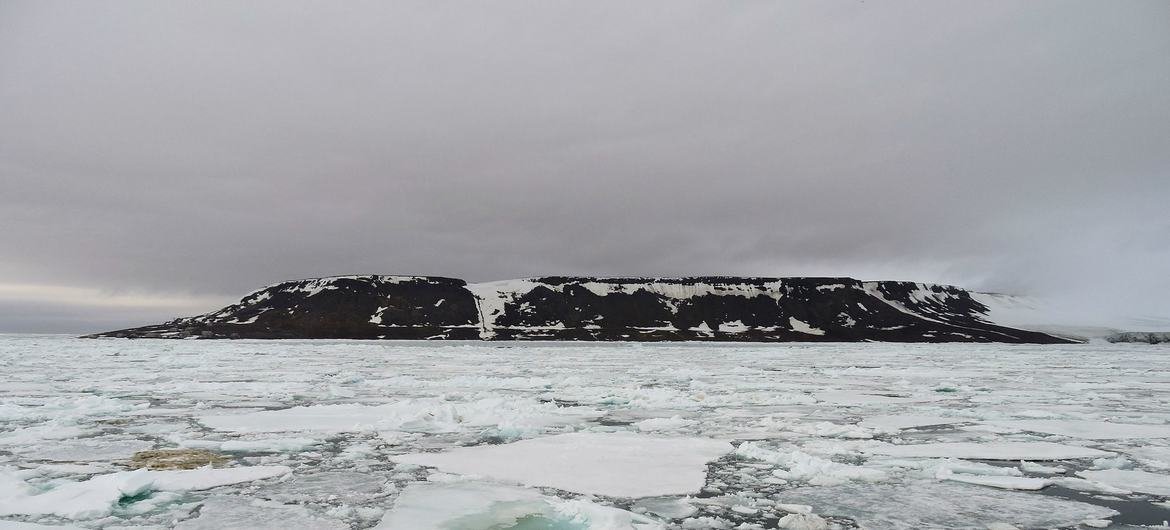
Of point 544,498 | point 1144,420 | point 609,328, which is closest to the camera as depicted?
point 544,498

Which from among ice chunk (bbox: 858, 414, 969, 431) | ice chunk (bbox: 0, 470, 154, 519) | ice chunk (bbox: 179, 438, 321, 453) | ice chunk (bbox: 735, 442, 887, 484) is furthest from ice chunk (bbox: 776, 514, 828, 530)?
ice chunk (bbox: 179, 438, 321, 453)

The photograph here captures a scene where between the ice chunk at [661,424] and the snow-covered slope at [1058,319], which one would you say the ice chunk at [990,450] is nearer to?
the ice chunk at [661,424]

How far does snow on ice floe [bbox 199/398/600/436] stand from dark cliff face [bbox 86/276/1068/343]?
10470 cm

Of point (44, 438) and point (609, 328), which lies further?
point (609, 328)

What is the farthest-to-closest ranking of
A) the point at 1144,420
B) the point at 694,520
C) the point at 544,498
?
the point at 1144,420 → the point at 544,498 → the point at 694,520

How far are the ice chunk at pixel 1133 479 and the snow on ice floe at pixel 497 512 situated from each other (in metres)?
4.63

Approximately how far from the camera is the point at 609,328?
12800cm

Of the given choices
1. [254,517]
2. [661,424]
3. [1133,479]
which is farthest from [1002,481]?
[254,517]

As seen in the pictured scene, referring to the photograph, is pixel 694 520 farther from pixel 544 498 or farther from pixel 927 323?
pixel 927 323

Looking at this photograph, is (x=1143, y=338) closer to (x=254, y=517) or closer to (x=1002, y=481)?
(x=1002, y=481)

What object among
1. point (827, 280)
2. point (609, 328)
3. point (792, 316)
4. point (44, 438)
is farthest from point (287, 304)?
point (44, 438)

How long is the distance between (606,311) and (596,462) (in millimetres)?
129889

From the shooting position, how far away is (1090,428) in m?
9.38

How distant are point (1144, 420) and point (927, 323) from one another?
441 ft
